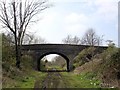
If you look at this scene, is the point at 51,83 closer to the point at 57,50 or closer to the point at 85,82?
the point at 85,82

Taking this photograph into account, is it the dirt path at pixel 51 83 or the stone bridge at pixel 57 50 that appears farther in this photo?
the stone bridge at pixel 57 50

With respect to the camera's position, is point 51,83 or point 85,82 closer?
point 51,83

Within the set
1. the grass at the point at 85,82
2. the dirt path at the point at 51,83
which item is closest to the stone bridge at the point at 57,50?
the grass at the point at 85,82

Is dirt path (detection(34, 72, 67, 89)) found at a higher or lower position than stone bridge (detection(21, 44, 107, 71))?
lower

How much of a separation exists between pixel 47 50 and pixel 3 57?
97.8 ft

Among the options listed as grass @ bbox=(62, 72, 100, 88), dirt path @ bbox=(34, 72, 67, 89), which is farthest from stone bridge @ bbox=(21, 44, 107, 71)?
dirt path @ bbox=(34, 72, 67, 89)

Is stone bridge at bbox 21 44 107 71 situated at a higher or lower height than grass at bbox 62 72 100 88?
higher

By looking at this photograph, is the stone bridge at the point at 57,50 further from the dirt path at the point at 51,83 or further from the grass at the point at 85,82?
the dirt path at the point at 51,83

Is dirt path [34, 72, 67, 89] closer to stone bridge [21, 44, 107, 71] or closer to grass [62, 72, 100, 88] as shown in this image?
grass [62, 72, 100, 88]

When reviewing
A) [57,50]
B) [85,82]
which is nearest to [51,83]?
[85,82]

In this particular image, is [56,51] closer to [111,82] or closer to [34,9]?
[34,9]

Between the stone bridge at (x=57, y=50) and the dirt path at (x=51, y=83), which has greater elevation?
the stone bridge at (x=57, y=50)

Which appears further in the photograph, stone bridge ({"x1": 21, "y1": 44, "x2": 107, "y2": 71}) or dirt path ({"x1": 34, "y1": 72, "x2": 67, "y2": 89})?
stone bridge ({"x1": 21, "y1": 44, "x2": 107, "y2": 71})

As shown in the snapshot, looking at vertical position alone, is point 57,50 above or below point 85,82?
above
